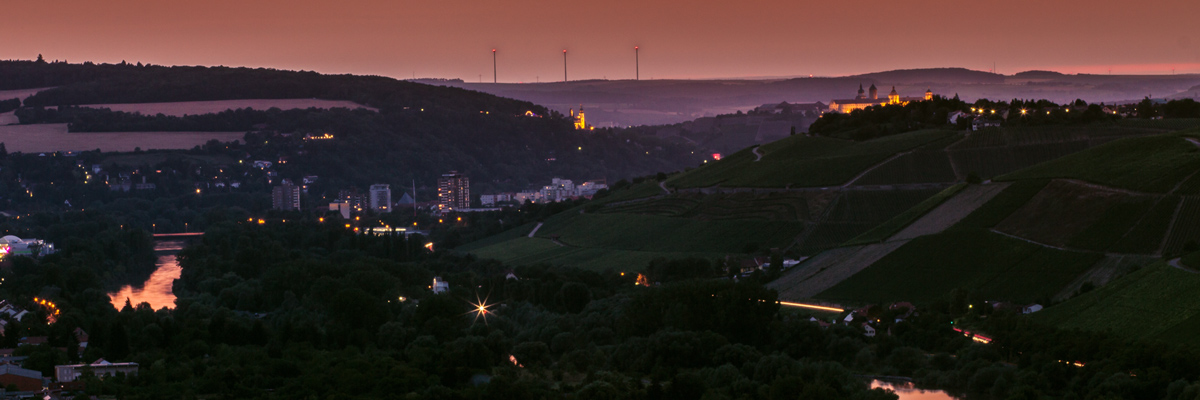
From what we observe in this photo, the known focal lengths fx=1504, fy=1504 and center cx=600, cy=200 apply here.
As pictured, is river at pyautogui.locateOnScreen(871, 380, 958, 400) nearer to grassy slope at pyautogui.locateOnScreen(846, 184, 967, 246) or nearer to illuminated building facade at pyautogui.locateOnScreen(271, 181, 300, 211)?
grassy slope at pyautogui.locateOnScreen(846, 184, 967, 246)

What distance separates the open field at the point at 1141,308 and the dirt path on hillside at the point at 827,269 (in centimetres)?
1498

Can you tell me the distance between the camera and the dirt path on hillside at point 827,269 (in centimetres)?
7375

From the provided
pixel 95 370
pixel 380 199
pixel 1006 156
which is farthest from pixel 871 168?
pixel 380 199

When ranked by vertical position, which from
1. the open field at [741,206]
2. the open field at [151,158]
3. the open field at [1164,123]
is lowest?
the open field at [151,158]

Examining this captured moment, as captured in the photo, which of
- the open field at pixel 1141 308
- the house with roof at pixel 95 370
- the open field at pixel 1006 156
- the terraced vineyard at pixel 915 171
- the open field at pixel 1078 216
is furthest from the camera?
the terraced vineyard at pixel 915 171

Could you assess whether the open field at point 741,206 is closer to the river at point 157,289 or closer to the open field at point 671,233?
the open field at point 671,233

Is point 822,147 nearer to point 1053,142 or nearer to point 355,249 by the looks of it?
point 1053,142

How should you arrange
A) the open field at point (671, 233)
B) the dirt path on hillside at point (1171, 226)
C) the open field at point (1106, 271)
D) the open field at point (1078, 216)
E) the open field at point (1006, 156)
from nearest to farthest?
1. the open field at point (1106, 271)
2. the dirt path on hillside at point (1171, 226)
3. the open field at point (1078, 216)
4. the open field at point (671, 233)
5. the open field at point (1006, 156)

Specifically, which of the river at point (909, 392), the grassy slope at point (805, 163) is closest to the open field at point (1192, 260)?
the river at point (909, 392)

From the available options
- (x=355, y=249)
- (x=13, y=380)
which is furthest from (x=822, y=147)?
(x=13, y=380)

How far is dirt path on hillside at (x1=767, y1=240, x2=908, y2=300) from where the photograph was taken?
73750 millimetres

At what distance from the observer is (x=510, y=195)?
7859 inches

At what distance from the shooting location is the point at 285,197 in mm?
179375

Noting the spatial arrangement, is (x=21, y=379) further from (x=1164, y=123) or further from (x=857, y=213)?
(x=1164, y=123)
